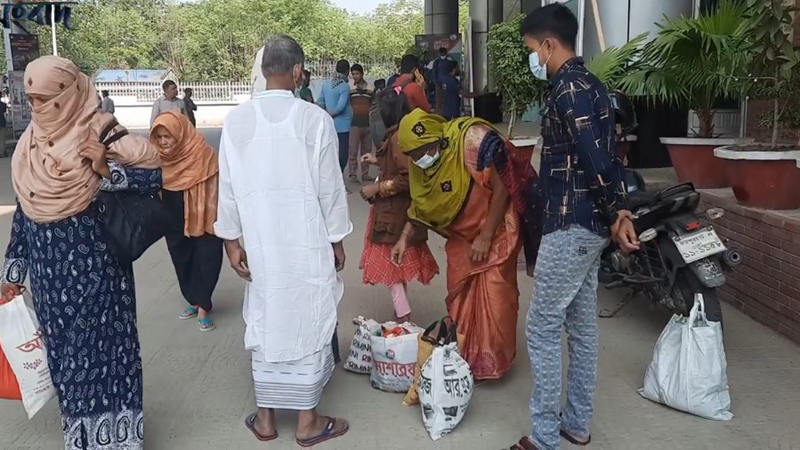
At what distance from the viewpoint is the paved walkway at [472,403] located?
344 cm

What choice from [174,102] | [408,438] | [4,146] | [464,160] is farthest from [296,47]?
[4,146]

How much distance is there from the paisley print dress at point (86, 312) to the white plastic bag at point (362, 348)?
51.1 inches

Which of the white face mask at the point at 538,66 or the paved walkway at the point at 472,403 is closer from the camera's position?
the white face mask at the point at 538,66

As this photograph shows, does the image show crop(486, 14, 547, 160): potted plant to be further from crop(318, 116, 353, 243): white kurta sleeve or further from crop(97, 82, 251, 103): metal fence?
crop(97, 82, 251, 103): metal fence

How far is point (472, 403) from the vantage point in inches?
150

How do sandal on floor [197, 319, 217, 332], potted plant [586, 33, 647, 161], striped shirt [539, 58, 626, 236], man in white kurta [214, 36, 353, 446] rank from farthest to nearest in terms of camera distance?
potted plant [586, 33, 647, 161], sandal on floor [197, 319, 217, 332], man in white kurta [214, 36, 353, 446], striped shirt [539, 58, 626, 236]

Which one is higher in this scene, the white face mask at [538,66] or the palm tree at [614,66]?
the palm tree at [614,66]

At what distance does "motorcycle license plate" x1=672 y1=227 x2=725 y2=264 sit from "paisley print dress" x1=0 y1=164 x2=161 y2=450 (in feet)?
8.31

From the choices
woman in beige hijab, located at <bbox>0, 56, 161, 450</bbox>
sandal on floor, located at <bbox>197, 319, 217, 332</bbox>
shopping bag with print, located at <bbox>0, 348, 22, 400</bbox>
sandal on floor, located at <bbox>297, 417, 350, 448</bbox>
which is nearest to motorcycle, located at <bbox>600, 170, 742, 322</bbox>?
sandal on floor, located at <bbox>297, 417, 350, 448</bbox>

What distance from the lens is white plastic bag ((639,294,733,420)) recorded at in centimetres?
346

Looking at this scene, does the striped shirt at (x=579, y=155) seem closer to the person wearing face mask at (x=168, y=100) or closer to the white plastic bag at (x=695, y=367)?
the white plastic bag at (x=695, y=367)

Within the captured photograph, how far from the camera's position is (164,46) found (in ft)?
160

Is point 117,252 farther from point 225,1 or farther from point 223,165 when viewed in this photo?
point 225,1

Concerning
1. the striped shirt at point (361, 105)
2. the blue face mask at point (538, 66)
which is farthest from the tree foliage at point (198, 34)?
the blue face mask at point (538, 66)
